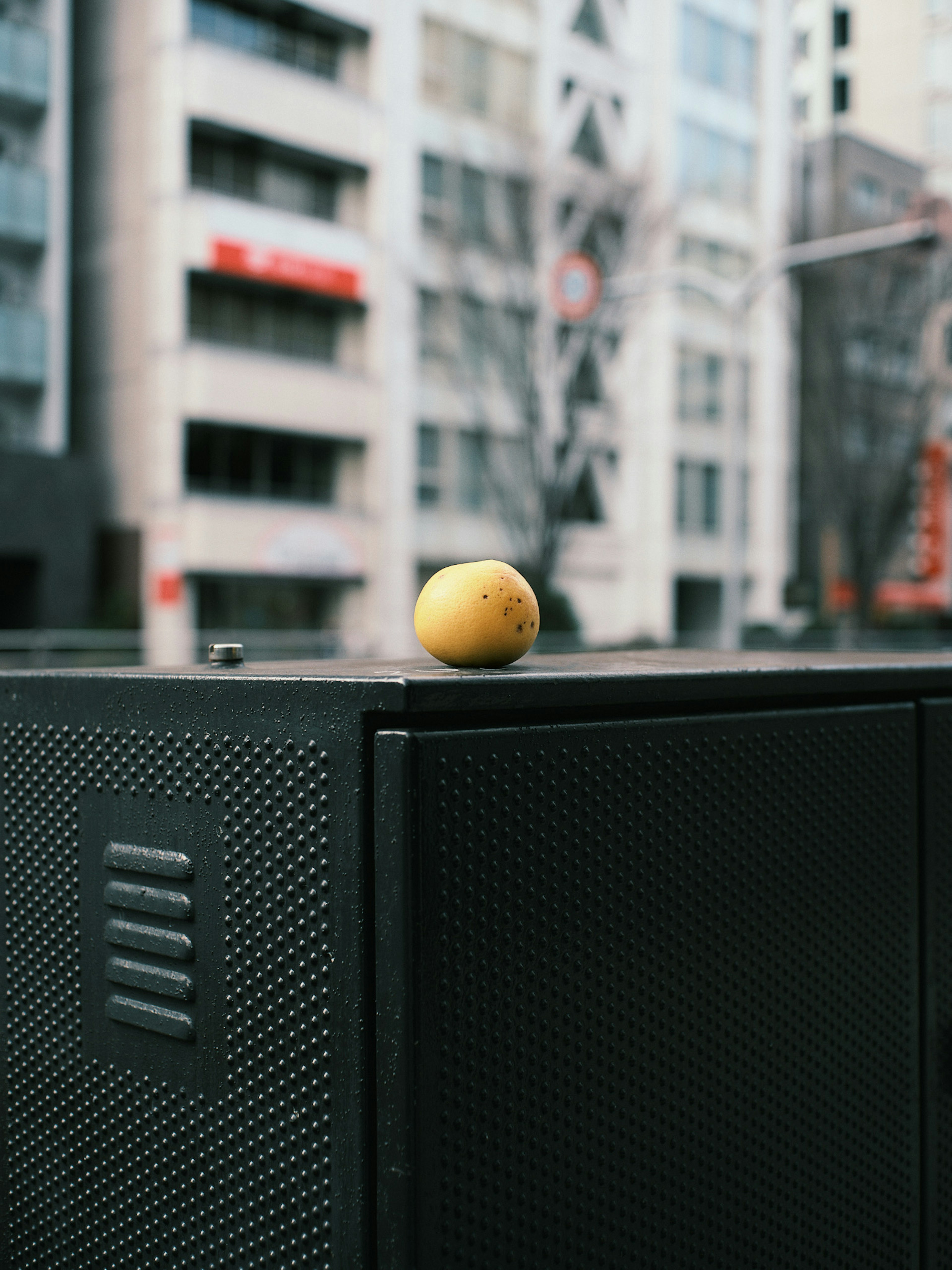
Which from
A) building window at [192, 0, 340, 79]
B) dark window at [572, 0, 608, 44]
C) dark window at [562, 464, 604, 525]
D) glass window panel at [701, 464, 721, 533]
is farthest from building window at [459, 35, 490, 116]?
glass window panel at [701, 464, 721, 533]

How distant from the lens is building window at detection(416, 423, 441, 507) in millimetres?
27297

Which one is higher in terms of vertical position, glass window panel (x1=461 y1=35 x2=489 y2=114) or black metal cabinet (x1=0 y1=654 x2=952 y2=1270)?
glass window panel (x1=461 y1=35 x2=489 y2=114)

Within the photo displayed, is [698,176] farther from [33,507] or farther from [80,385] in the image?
[33,507]

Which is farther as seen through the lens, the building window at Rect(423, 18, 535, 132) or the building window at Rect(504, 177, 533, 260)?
the building window at Rect(423, 18, 535, 132)

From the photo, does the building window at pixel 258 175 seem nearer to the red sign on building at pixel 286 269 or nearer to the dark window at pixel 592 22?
the red sign on building at pixel 286 269

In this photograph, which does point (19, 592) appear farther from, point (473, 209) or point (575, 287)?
point (575, 287)

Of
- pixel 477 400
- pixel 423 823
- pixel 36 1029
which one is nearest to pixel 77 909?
pixel 36 1029

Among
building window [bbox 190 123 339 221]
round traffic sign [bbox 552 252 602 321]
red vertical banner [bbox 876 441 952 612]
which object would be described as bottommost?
red vertical banner [bbox 876 441 952 612]

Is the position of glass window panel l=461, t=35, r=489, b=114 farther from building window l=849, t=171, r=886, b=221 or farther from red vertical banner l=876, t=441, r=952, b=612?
red vertical banner l=876, t=441, r=952, b=612

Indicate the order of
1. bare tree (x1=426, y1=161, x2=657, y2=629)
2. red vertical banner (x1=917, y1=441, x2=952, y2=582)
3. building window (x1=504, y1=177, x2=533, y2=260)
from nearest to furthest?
1. bare tree (x1=426, y1=161, x2=657, y2=629)
2. building window (x1=504, y1=177, x2=533, y2=260)
3. red vertical banner (x1=917, y1=441, x2=952, y2=582)

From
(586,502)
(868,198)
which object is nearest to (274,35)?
(586,502)

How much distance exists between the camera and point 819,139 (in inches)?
519

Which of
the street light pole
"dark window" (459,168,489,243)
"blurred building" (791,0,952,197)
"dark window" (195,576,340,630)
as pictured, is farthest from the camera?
"dark window" (195,576,340,630)

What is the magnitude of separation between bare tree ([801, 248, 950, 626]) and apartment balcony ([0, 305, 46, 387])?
44.1ft
